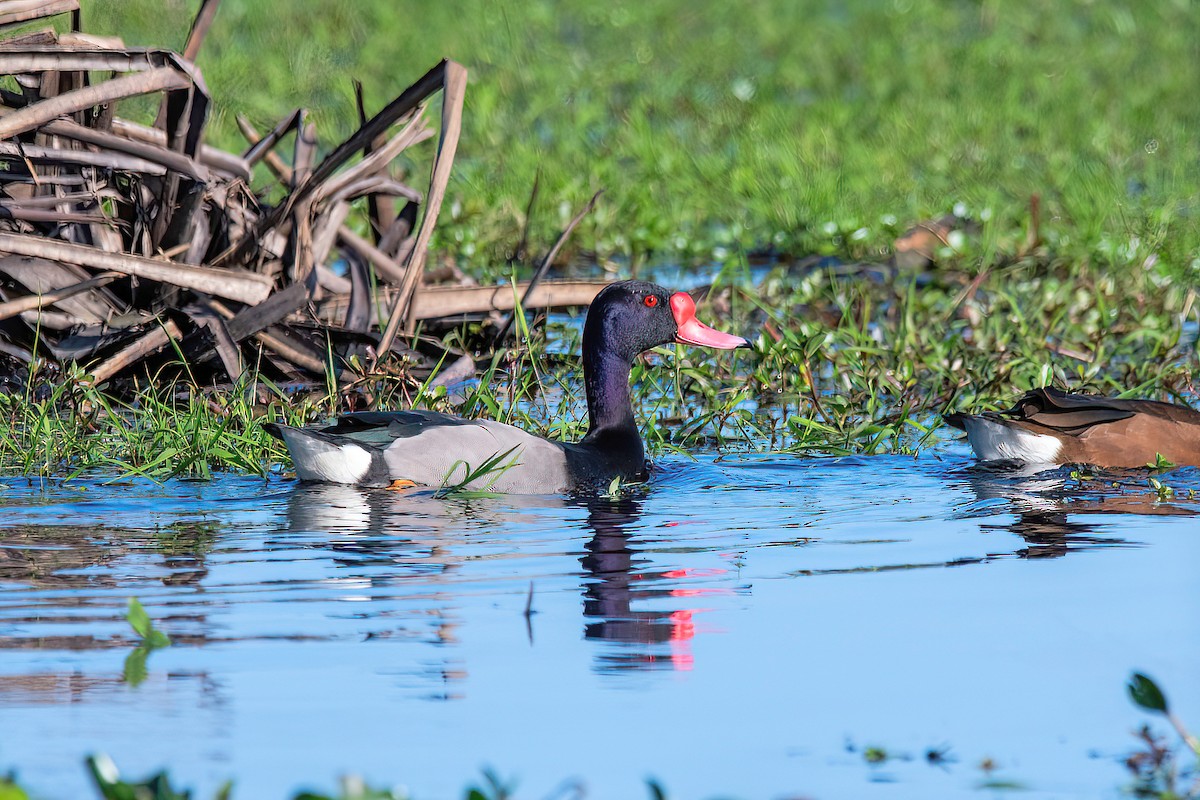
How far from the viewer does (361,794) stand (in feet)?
8.98

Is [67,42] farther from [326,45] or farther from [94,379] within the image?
[326,45]

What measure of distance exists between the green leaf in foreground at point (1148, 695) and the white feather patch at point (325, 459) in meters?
3.41

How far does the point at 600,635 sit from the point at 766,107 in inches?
397

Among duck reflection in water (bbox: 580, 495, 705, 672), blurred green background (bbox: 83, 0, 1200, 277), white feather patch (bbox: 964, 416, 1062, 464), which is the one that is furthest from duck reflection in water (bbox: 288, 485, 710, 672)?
blurred green background (bbox: 83, 0, 1200, 277)

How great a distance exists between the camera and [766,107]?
45.5ft

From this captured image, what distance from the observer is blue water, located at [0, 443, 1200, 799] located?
3416mm

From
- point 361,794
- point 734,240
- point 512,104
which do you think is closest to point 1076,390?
point 734,240

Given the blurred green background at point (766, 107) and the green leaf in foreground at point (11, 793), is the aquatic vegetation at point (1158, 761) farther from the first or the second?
the blurred green background at point (766, 107)

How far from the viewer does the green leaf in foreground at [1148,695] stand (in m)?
3.22

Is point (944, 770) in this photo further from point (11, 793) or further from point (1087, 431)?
point (1087, 431)

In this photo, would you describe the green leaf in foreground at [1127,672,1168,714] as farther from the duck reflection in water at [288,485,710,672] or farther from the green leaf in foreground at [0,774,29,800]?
the green leaf in foreground at [0,774,29,800]

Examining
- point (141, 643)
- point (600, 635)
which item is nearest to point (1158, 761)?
point (600, 635)

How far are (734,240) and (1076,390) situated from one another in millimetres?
3275

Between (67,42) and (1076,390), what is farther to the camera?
(1076,390)
